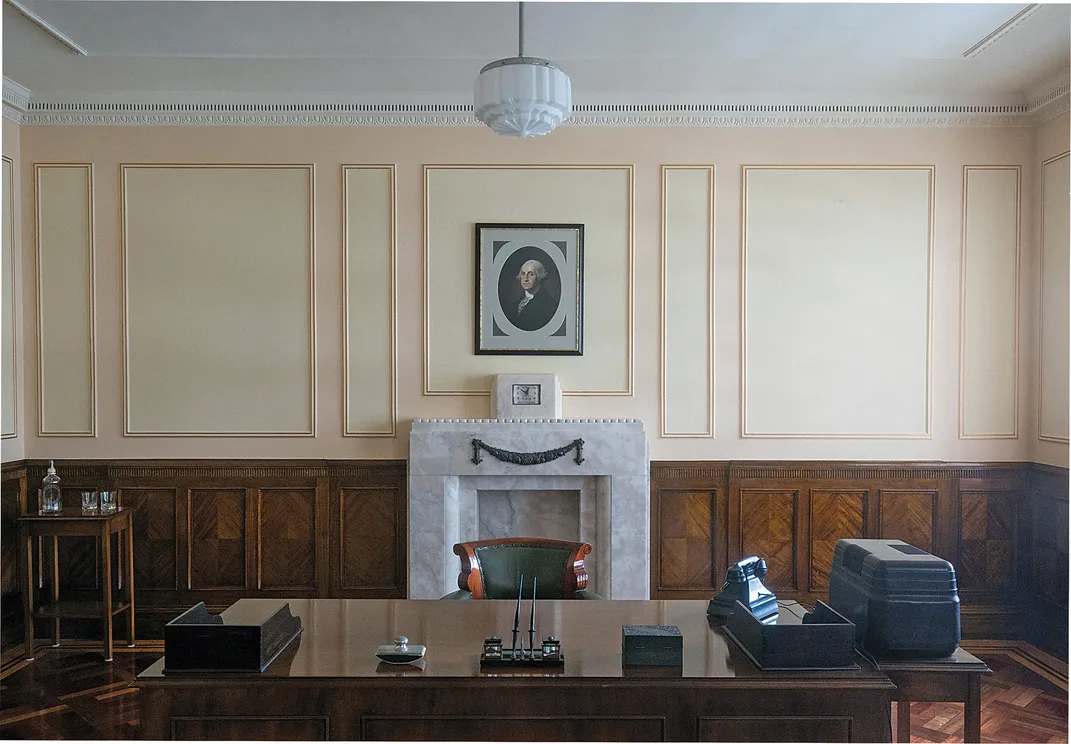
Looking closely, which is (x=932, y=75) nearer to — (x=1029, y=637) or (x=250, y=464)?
(x=1029, y=637)

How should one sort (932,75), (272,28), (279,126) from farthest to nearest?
(279,126)
(932,75)
(272,28)

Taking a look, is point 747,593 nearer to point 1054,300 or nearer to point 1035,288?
point 1054,300

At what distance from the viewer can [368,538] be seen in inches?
167

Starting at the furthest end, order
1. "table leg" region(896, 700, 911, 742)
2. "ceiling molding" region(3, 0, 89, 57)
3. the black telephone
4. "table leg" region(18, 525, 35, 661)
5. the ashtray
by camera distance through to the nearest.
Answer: "table leg" region(18, 525, 35, 661) < "ceiling molding" region(3, 0, 89, 57) < the black telephone < "table leg" region(896, 700, 911, 742) < the ashtray

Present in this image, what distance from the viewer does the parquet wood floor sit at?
9.97 feet

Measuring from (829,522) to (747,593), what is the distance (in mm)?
2260

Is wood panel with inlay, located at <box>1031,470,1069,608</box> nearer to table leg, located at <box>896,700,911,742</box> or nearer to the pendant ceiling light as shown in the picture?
table leg, located at <box>896,700,911,742</box>

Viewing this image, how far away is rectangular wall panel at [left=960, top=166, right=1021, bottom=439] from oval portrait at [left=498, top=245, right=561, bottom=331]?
6.89 feet

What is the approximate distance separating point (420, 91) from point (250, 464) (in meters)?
2.06

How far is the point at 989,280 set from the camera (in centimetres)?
429

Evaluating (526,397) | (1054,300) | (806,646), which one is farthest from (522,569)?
(1054,300)

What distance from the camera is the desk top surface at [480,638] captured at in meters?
1.81

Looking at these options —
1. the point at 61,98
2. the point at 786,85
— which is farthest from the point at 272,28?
the point at 786,85

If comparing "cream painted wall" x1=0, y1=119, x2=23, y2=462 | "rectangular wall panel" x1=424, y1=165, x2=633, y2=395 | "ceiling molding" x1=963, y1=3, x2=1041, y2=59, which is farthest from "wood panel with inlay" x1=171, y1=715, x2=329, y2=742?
"ceiling molding" x1=963, y1=3, x2=1041, y2=59
